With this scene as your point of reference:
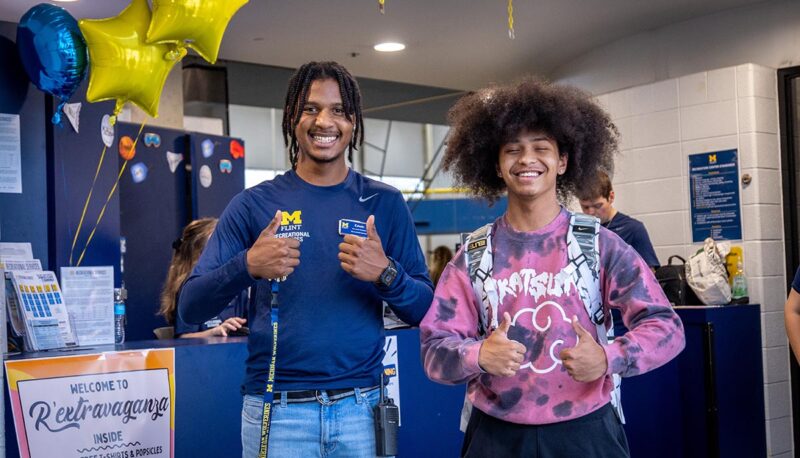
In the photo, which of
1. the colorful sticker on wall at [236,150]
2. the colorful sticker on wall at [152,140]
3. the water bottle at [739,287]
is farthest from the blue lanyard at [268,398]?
the colorful sticker on wall at [236,150]

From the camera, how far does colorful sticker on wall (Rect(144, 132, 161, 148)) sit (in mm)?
5605

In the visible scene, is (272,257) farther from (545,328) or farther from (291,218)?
(545,328)

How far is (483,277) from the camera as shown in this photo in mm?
1933

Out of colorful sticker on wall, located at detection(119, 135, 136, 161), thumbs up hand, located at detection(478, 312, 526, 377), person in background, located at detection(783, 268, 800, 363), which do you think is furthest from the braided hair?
colorful sticker on wall, located at detection(119, 135, 136, 161)

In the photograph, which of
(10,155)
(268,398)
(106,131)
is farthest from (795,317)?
(10,155)

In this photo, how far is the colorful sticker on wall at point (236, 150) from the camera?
625 centimetres

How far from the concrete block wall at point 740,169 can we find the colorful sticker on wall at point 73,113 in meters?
3.70

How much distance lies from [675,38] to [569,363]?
18.1ft

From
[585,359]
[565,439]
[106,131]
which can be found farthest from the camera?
[106,131]

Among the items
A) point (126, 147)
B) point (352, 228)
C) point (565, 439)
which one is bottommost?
point (565, 439)

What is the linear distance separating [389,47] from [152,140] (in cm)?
208

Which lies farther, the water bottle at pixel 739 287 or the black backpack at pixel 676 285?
the water bottle at pixel 739 287

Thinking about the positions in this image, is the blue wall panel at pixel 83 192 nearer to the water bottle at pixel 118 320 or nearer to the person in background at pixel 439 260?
the water bottle at pixel 118 320

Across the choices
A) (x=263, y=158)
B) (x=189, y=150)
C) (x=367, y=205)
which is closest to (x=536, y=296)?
(x=367, y=205)
